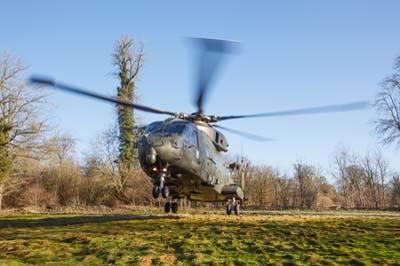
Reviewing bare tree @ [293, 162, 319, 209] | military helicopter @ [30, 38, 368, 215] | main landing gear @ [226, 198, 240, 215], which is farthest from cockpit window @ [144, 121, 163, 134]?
bare tree @ [293, 162, 319, 209]

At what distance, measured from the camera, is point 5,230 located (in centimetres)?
1419

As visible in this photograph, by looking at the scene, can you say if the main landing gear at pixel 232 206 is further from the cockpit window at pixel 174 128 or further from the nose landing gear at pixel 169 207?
the cockpit window at pixel 174 128

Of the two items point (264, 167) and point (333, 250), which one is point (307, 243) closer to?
point (333, 250)

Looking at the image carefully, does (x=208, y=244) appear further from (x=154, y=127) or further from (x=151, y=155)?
(x=154, y=127)

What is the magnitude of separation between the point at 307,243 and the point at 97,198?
3099 centimetres

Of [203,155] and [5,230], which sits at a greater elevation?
[203,155]

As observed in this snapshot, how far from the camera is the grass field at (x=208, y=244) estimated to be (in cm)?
877

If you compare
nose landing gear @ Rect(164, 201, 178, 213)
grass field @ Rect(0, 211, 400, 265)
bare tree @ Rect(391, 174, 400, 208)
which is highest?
bare tree @ Rect(391, 174, 400, 208)

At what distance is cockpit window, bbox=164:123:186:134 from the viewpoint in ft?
45.3

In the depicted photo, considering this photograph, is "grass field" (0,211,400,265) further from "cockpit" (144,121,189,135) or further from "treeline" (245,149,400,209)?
"treeline" (245,149,400,209)

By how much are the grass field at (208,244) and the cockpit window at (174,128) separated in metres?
3.35

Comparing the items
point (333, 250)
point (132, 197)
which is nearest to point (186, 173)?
point (333, 250)

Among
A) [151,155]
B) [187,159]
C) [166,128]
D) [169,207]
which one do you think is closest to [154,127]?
[166,128]

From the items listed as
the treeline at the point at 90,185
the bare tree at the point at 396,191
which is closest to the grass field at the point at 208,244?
the treeline at the point at 90,185
